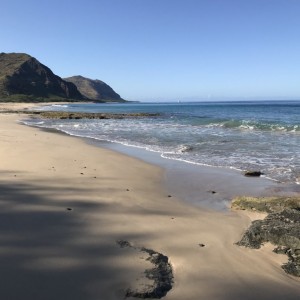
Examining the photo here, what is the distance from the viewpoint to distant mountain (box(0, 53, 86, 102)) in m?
138

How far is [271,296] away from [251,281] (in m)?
0.34

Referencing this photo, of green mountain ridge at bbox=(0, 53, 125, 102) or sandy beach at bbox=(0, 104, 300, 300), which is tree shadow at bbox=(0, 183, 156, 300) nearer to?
sandy beach at bbox=(0, 104, 300, 300)

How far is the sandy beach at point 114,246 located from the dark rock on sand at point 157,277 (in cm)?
6

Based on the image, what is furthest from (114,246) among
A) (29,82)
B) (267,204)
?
(29,82)

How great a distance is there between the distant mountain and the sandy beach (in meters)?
123

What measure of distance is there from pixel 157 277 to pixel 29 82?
161662 millimetres

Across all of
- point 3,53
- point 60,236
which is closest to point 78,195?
point 60,236

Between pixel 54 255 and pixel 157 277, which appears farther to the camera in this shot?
pixel 54 255

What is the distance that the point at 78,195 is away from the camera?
7.45m

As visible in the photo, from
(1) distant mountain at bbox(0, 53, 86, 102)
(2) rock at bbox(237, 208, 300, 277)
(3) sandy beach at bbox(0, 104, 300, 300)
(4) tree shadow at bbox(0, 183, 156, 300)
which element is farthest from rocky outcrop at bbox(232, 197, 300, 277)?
(1) distant mountain at bbox(0, 53, 86, 102)

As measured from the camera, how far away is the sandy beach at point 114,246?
3.79 metres

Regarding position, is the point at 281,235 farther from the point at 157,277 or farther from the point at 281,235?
the point at 157,277

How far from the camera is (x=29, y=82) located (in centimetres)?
15450

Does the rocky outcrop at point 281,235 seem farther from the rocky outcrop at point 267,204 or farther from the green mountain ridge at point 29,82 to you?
the green mountain ridge at point 29,82
